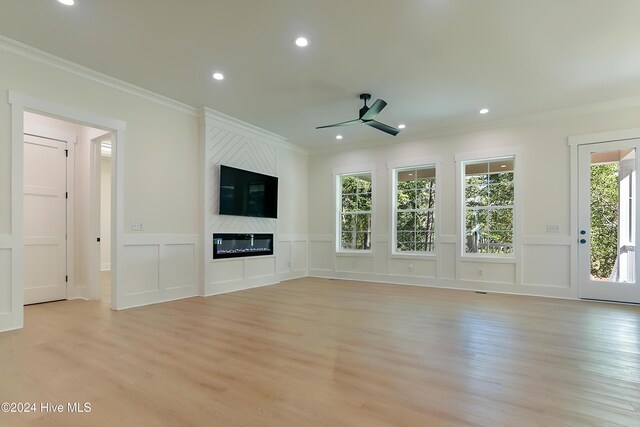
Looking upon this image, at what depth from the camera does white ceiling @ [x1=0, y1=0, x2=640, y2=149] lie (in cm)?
294

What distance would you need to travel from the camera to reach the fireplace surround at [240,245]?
568 centimetres

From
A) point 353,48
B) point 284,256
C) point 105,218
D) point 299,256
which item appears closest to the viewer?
point 353,48

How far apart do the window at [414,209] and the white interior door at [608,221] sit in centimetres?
234

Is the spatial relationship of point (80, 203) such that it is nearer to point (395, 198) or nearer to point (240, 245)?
point (240, 245)

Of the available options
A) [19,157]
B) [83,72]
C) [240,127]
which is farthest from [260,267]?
[83,72]

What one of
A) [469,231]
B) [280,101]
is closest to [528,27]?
[280,101]

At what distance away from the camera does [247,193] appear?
6176 mm

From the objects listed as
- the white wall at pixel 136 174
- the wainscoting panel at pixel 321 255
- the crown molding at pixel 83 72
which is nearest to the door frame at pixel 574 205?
the wainscoting panel at pixel 321 255

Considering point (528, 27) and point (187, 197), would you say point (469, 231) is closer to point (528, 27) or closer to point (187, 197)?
point (528, 27)

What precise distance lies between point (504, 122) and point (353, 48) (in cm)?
367

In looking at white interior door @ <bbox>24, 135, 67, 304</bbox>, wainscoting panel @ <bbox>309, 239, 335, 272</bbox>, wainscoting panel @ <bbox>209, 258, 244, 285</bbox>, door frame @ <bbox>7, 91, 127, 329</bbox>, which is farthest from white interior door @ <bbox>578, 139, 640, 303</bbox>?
white interior door @ <bbox>24, 135, 67, 304</bbox>

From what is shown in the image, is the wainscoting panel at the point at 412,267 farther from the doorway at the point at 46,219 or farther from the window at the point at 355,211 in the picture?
the doorway at the point at 46,219

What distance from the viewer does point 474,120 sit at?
5.89 metres

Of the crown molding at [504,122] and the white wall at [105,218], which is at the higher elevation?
the crown molding at [504,122]
